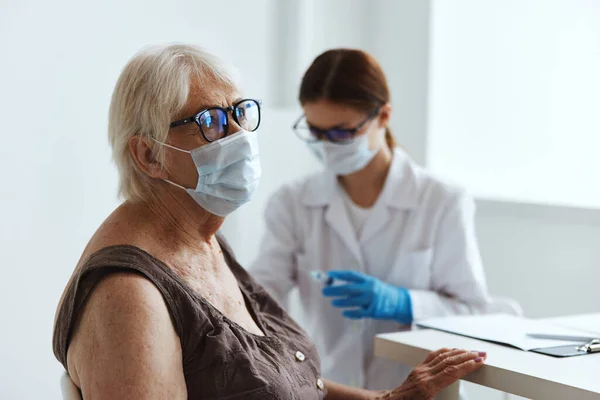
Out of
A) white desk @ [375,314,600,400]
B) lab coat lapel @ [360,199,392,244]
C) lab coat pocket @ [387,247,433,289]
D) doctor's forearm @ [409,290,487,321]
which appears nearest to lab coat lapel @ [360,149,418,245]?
lab coat lapel @ [360,199,392,244]

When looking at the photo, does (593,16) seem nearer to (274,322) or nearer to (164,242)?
(274,322)

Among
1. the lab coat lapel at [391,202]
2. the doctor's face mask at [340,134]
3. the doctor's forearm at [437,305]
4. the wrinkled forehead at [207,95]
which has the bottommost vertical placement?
the doctor's forearm at [437,305]

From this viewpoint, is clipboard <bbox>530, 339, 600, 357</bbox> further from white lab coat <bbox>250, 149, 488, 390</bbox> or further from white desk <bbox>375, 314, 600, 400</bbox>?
white lab coat <bbox>250, 149, 488, 390</bbox>

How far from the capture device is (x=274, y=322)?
1.61m

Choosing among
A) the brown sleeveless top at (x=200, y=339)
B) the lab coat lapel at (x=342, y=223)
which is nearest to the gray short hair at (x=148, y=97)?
the brown sleeveless top at (x=200, y=339)

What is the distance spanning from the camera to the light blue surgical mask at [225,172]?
4.62 feet

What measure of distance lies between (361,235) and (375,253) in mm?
67

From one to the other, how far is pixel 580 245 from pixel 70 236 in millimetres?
1598

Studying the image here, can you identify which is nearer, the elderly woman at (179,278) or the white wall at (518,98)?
the elderly woman at (179,278)

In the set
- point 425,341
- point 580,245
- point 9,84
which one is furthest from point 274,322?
point 580,245

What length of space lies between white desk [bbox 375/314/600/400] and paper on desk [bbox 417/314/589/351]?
0.02m

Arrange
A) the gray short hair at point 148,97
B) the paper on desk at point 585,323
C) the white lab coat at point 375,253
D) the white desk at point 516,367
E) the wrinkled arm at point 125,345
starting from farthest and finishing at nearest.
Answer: the white lab coat at point 375,253 < the paper on desk at point 585,323 < the gray short hair at point 148,97 < the white desk at point 516,367 < the wrinkled arm at point 125,345

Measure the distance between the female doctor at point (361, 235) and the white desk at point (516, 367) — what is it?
45 cm

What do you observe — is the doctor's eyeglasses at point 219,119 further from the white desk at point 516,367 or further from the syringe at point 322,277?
the syringe at point 322,277
